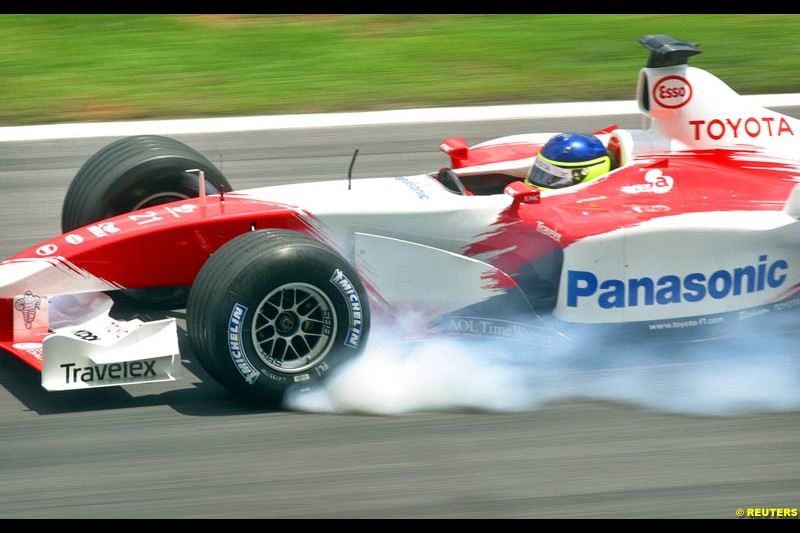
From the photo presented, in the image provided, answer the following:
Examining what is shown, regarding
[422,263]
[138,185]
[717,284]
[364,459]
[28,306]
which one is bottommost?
[364,459]

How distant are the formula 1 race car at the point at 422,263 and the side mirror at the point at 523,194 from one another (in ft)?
0.04

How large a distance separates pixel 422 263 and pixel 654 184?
131 cm

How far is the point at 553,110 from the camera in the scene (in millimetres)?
10969

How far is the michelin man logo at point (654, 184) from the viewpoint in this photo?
239 inches

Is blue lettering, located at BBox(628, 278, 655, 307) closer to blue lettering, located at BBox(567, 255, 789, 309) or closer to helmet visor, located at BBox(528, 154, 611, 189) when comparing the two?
blue lettering, located at BBox(567, 255, 789, 309)

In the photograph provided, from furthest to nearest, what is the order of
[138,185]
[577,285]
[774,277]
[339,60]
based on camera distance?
[339,60], [138,185], [774,277], [577,285]

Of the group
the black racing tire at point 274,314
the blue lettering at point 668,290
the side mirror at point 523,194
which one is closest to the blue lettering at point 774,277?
the blue lettering at point 668,290

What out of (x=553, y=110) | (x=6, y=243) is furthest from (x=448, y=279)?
(x=553, y=110)

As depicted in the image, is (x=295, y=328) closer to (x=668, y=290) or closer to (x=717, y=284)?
(x=668, y=290)

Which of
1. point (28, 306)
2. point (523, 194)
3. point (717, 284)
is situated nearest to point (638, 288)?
point (717, 284)

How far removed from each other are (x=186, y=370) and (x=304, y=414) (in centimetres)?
80

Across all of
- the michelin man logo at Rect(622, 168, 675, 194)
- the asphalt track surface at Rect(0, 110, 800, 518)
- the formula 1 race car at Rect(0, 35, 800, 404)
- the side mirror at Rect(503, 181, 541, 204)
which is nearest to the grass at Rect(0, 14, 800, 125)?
the formula 1 race car at Rect(0, 35, 800, 404)

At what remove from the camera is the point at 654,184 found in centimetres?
612

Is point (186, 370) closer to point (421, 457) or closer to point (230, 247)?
point (230, 247)
